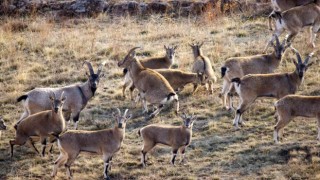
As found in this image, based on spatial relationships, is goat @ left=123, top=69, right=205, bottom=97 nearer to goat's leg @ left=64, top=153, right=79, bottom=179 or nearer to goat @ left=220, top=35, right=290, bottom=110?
goat @ left=220, top=35, right=290, bottom=110

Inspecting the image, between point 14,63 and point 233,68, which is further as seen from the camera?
point 14,63

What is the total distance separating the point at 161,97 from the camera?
55.8ft

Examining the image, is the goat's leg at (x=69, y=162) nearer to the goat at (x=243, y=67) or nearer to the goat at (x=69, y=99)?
the goat at (x=69, y=99)

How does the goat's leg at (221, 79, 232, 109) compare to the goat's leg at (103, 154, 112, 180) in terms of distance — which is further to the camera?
the goat's leg at (221, 79, 232, 109)

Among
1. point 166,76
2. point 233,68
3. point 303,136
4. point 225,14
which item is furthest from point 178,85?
point 225,14

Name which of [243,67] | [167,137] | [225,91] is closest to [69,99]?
[167,137]

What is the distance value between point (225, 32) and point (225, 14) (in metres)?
2.92

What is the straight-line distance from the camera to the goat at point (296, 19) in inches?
812

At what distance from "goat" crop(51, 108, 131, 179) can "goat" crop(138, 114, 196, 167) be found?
0.62 metres

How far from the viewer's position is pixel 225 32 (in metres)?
23.9

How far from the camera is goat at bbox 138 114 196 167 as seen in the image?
1431 centimetres

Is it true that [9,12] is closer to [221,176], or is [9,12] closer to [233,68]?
[233,68]

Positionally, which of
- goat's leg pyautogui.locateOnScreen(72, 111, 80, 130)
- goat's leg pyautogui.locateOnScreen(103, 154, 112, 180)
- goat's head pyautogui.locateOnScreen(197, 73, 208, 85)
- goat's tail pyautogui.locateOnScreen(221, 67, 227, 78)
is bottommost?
goat's leg pyautogui.locateOnScreen(103, 154, 112, 180)

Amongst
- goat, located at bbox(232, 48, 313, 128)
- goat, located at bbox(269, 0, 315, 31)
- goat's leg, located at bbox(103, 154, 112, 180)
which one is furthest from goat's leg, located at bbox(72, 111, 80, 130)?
goat, located at bbox(269, 0, 315, 31)
